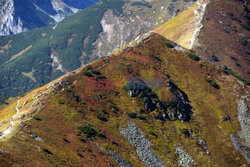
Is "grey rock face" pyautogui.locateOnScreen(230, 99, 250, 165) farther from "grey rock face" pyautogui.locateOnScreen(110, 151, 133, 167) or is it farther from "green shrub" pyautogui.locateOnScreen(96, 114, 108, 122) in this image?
"green shrub" pyautogui.locateOnScreen(96, 114, 108, 122)

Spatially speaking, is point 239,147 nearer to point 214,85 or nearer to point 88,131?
point 214,85

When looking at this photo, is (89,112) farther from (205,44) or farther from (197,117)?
(205,44)

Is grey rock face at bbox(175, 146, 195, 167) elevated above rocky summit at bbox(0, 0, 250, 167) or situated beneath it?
situated beneath

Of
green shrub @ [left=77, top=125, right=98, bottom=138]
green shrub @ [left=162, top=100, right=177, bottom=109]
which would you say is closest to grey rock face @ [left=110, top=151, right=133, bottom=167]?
green shrub @ [left=77, top=125, right=98, bottom=138]

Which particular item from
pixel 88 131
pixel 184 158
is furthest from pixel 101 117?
pixel 184 158

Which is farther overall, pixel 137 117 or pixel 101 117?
pixel 137 117

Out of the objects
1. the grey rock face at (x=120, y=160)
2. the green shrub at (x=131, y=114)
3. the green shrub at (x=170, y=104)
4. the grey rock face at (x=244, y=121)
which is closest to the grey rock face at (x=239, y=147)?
the grey rock face at (x=244, y=121)

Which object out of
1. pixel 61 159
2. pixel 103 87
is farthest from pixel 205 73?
pixel 61 159
